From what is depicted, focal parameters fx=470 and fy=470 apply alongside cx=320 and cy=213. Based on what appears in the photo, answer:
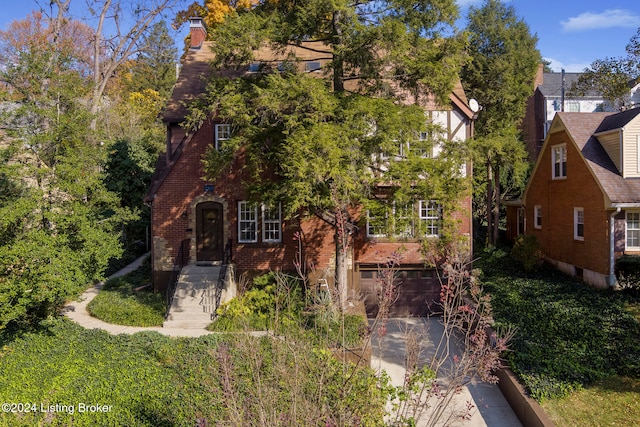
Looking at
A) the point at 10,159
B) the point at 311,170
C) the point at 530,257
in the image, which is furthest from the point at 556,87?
the point at 10,159

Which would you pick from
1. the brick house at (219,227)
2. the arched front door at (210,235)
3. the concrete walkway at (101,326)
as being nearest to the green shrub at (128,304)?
the concrete walkway at (101,326)

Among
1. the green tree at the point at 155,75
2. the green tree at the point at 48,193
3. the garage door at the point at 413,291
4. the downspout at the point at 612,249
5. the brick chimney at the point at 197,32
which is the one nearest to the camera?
the green tree at the point at 48,193

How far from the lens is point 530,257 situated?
1916 cm

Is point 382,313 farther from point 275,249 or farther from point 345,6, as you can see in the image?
point 275,249

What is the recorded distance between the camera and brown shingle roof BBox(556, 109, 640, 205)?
16172mm

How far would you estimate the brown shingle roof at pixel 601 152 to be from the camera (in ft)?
53.1

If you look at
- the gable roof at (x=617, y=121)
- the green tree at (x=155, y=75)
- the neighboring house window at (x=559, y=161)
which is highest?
the green tree at (x=155, y=75)

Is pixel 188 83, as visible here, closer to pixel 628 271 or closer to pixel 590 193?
pixel 590 193

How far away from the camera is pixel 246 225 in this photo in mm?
16828

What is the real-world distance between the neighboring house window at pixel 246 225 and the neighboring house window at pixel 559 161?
12970mm

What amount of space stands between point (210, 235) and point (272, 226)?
7.31 ft

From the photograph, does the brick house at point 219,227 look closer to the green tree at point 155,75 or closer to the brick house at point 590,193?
the brick house at point 590,193

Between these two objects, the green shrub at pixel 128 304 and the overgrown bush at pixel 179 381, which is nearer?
the overgrown bush at pixel 179 381

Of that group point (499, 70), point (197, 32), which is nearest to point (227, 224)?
point (197, 32)
